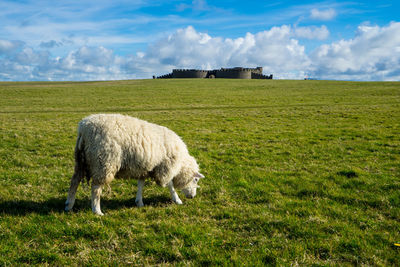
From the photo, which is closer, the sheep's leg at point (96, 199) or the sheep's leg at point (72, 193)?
the sheep's leg at point (96, 199)

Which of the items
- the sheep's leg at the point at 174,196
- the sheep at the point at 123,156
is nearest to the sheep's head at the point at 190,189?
the sheep at the point at 123,156

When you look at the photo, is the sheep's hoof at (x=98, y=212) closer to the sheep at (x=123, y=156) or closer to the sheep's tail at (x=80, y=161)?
the sheep at (x=123, y=156)

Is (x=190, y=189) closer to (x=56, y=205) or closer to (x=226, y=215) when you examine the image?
(x=226, y=215)

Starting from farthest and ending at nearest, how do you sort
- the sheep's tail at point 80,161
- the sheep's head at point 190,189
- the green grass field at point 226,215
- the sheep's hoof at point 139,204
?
the sheep's head at point 190,189
the sheep's hoof at point 139,204
the sheep's tail at point 80,161
the green grass field at point 226,215

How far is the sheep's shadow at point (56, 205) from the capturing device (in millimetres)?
5308

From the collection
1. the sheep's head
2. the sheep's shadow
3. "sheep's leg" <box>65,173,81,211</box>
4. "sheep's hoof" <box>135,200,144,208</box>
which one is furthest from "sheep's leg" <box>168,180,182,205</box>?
"sheep's leg" <box>65,173,81,211</box>

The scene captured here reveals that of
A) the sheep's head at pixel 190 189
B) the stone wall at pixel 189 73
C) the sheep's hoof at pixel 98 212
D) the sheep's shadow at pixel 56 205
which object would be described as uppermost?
the stone wall at pixel 189 73

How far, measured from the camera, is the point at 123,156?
5.44 meters

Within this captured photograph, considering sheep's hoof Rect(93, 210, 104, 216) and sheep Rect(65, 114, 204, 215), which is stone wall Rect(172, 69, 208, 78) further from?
sheep's hoof Rect(93, 210, 104, 216)

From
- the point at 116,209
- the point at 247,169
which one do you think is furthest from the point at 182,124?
the point at 116,209

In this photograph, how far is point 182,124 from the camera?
55.3 feet

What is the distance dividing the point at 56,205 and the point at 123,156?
72.9 inches

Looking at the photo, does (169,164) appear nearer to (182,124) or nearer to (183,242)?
(183,242)

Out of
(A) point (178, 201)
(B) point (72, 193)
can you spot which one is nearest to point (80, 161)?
(B) point (72, 193)
